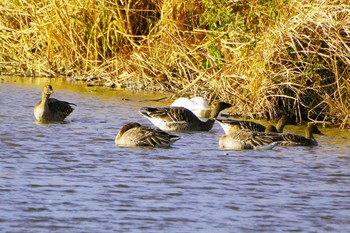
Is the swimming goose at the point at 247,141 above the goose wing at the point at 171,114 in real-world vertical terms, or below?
below

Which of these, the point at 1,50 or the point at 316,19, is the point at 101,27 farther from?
the point at 316,19

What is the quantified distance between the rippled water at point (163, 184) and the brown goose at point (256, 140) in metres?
0.16

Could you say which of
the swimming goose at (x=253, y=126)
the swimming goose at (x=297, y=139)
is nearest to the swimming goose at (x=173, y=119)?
the swimming goose at (x=253, y=126)

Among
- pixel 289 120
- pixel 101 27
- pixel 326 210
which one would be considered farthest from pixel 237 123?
pixel 101 27

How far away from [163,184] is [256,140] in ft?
8.59

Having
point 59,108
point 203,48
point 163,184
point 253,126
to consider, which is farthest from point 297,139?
point 203,48

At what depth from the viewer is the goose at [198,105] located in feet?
49.3

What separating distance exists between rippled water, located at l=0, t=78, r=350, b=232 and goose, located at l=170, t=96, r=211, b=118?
1.18m

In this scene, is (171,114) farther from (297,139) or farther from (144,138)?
(297,139)

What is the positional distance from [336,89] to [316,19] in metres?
1.07

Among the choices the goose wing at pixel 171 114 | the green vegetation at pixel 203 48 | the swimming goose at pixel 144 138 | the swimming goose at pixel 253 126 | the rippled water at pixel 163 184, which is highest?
the green vegetation at pixel 203 48

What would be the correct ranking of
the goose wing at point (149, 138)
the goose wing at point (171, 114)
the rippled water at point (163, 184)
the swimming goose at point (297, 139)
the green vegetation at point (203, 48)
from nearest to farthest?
the rippled water at point (163, 184) < the goose wing at point (149, 138) < the swimming goose at point (297, 139) < the goose wing at point (171, 114) < the green vegetation at point (203, 48)

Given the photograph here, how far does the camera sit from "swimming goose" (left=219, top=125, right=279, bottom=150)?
11.9 meters

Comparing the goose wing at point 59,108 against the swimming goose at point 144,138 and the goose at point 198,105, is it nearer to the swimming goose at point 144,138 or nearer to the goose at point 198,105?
the goose at point 198,105
